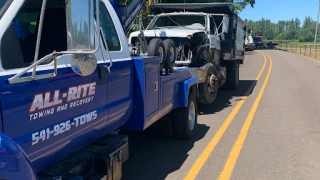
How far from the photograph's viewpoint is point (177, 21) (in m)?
10.7

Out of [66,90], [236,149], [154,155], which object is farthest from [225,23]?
[66,90]

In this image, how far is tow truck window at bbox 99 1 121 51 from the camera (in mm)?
3838

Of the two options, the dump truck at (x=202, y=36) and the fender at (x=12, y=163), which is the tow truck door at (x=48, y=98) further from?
the dump truck at (x=202, y=36)

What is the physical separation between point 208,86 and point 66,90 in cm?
618

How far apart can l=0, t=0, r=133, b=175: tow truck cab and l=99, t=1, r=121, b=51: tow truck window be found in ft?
0.16

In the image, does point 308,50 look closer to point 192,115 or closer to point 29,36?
point 192,115

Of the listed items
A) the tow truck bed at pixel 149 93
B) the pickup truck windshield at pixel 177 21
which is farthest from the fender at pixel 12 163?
the pickup truck windshield at pixel 177 21

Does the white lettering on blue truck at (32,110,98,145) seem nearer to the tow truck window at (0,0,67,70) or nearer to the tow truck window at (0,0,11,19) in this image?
the tow truck window at (0,0,67,70)

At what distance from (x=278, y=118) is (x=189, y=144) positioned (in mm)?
3236

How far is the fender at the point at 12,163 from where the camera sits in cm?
194

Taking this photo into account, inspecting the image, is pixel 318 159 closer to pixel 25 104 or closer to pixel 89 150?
pixel 89 150

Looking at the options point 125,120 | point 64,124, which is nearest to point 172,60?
point 125,120

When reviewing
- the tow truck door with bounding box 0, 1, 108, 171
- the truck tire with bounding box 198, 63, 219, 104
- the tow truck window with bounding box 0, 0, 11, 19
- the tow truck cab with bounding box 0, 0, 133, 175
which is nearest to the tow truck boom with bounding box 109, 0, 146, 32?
the tow truck cab with bounding box 0, 0, 133, 175

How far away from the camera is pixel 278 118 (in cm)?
868
